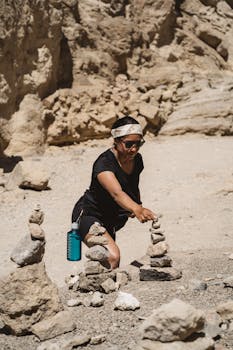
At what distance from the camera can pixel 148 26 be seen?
63.4 feet

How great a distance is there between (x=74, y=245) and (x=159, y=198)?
6042 millimetres

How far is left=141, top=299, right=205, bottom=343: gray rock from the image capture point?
3352 mm

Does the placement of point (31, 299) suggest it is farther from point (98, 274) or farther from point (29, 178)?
point (29, 178)

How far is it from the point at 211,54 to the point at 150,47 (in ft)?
7.62

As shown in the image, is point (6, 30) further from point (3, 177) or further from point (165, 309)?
point (165, 309)

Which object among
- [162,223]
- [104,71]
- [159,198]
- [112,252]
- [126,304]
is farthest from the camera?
[104,71]

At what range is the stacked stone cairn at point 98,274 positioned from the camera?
5133 mm

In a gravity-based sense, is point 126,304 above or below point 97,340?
below

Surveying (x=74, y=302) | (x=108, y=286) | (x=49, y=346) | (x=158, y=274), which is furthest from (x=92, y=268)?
(x=49, y=346)

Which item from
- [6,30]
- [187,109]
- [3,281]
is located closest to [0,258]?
[3,281]

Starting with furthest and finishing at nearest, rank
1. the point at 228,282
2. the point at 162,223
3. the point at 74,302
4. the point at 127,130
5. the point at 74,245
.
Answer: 1. the point at 162,223
2. the point at 74,245
3. the point at 127,130
4. the point at 228,282
5. the point at 74,302

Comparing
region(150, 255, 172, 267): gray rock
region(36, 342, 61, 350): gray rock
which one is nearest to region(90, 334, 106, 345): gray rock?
region(36, 342, 61, 350): gray rock

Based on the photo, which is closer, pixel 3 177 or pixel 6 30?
pixel 3 177

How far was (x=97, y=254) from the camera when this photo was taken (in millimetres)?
5262
